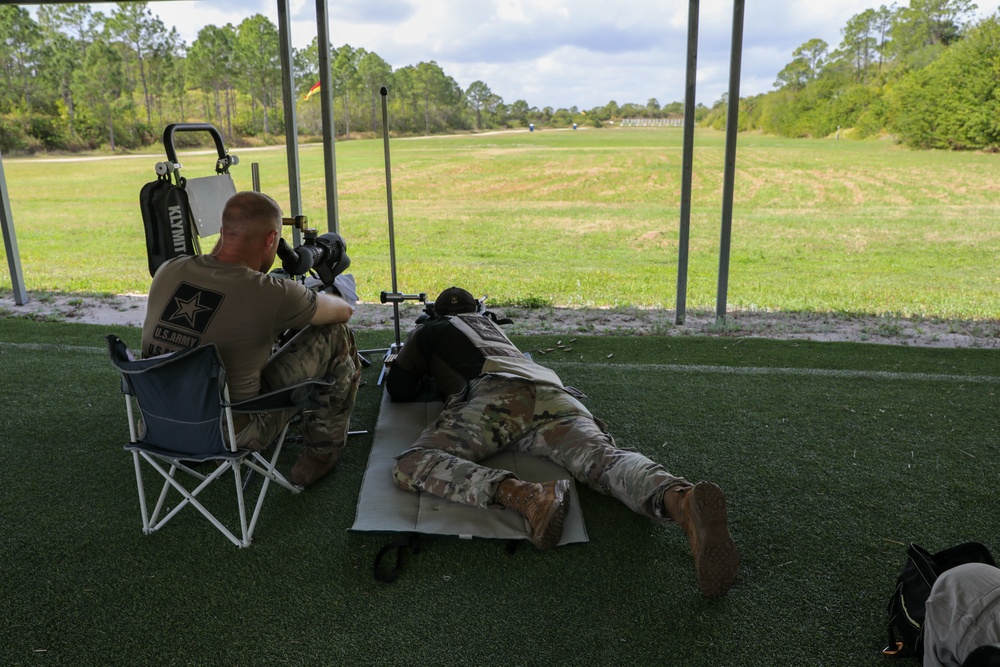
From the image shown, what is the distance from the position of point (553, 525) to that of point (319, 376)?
107 cm

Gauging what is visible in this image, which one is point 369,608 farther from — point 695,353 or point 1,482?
point 695,353

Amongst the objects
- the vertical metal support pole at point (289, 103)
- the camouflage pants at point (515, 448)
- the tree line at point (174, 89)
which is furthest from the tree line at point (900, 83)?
the camouflage pants at point (515, 448)

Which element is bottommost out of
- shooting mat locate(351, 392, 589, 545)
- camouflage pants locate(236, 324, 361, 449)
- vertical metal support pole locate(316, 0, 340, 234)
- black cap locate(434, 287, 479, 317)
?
shooting mat locate(351, 392, 589, 545)

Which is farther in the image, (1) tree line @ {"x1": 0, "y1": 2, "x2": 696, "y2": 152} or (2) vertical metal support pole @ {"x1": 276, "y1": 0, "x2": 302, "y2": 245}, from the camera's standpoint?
(1) tree line @ {"x1": 0, "y1": 2, "x2": 696, "y2": 152}

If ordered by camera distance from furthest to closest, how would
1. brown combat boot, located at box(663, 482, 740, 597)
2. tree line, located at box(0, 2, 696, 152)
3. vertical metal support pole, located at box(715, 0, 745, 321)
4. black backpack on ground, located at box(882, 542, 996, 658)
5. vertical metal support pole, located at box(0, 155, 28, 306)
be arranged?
tree line, located at box(0, 2, 696, 152), vertical metal support pole, located at box(0, 155, 28, 306), vertical metal support pole, located at box(715, 0, 745, 321), brown combat boot, located at box(663, 482, 740, 597), black backpack on ground, located at box(882, 542, 996, 658)

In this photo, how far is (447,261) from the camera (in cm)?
936

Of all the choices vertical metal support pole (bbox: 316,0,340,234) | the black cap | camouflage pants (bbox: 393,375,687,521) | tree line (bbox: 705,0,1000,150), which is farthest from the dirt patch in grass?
camouflage pants (bbox: 393,375,687,521)

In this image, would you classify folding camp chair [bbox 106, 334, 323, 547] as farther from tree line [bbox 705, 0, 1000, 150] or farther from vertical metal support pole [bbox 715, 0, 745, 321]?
tree line [bbox 705, 0, 1000, 150]

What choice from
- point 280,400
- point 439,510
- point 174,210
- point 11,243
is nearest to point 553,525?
point 439,510

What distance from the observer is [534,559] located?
7.21 feet

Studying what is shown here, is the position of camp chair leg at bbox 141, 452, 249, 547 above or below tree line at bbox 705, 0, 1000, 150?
below

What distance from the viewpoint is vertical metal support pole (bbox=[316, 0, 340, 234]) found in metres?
4.46

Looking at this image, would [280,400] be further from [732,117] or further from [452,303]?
[732,117]

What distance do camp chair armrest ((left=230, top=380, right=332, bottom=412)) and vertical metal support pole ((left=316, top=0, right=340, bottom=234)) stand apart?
263 cm
